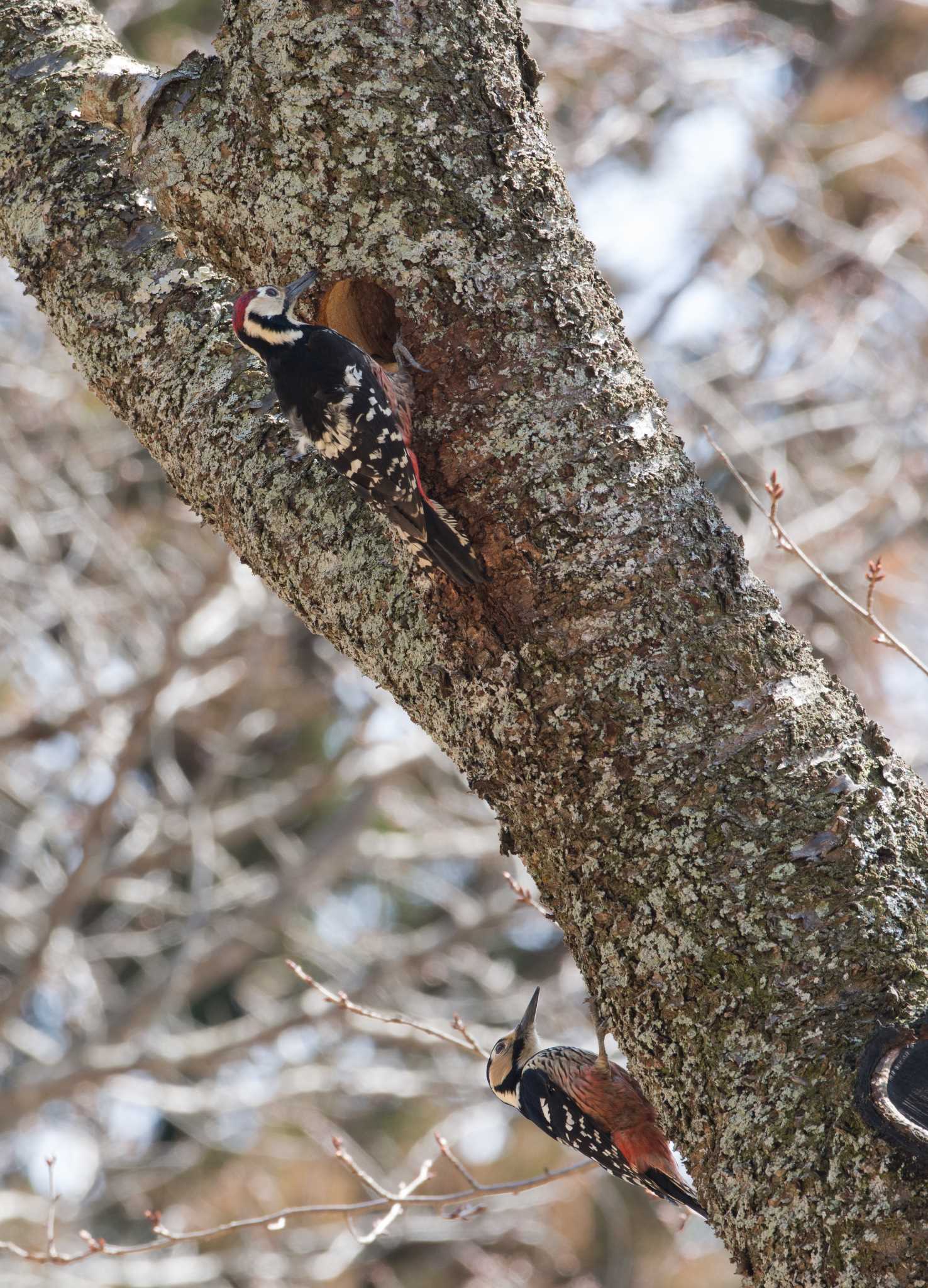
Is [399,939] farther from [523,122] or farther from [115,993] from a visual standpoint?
[523,122]

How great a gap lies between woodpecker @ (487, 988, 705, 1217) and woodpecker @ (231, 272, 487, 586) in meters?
1.33

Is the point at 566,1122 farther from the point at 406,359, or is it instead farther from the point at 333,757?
the point at 333,757

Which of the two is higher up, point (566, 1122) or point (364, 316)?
point (364, 316)

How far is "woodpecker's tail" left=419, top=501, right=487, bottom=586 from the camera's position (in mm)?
1924

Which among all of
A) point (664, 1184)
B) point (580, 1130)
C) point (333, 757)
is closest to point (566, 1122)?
point (580, 1130)

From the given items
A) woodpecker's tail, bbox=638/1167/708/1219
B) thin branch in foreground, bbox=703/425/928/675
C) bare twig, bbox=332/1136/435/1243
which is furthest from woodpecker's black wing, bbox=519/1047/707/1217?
thin branch in foreground, bbox=703/425/928/675

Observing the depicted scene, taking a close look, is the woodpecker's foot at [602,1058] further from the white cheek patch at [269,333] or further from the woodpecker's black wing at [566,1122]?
the white cheek patch at [269,333]

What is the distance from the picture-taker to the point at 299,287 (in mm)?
2256

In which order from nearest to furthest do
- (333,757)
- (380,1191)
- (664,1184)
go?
(380,1191)
(664,1184)
(333,757)

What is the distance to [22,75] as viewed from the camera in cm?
264

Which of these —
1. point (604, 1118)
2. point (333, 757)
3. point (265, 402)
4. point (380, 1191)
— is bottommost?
point (333, 757)

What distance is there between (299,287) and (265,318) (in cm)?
20

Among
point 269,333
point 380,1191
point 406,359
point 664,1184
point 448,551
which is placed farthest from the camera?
point 664,1184

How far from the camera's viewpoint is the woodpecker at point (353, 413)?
1.96m
